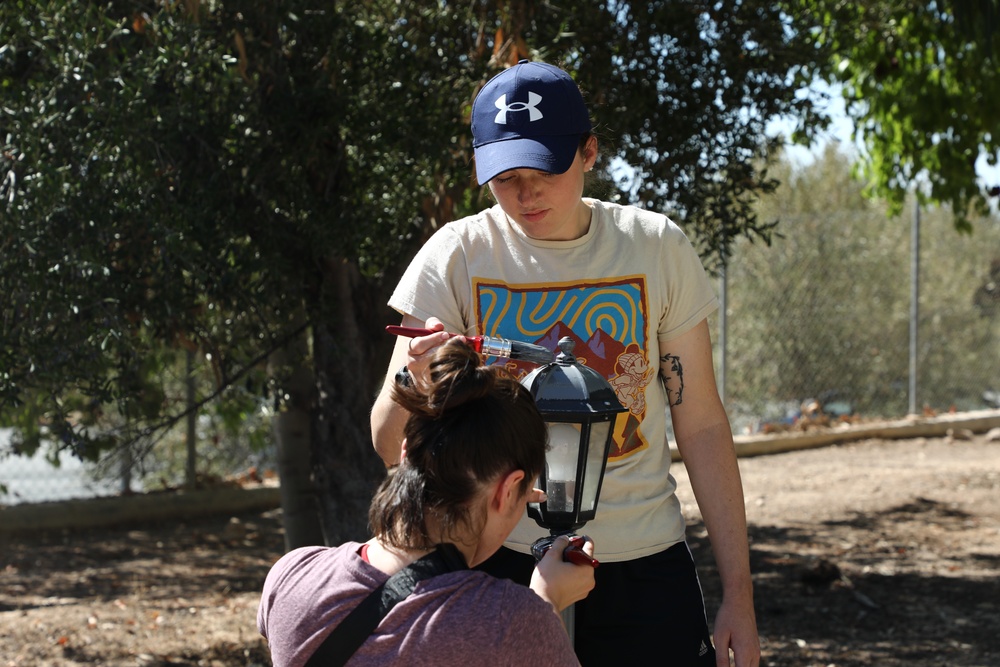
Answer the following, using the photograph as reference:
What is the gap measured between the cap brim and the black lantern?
0.36 m

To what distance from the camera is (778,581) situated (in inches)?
251

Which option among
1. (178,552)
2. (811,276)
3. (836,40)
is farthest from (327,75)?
(811,276)

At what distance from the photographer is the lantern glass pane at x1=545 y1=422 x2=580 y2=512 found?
1.94m

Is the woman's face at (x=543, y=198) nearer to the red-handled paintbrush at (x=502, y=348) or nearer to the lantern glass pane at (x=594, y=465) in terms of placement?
the red-handled paintbrush at (x=502, y=348)

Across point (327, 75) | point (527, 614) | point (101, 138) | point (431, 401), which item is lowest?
point (527, 614)

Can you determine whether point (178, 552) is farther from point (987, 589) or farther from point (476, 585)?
point (476, 585)

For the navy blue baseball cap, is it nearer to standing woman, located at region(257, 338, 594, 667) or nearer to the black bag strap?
standing woman, located at region(257, 338, 594, 667)

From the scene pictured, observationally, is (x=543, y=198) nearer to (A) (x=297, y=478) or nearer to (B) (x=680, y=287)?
(B) (x=680, y=287)

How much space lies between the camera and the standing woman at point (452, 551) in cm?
170

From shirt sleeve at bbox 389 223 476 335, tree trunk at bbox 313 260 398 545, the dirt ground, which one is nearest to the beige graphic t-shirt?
shirt sleeve at bbox 389 223 476 335

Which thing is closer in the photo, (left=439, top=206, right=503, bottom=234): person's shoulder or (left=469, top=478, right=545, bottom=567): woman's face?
(left=469, top=478, right=545, bottom=567): woman's face

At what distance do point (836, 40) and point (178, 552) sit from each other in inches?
195

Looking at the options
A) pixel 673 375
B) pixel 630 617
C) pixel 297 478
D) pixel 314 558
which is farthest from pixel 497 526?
pixel 297 478

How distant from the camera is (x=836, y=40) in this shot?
213 inches
